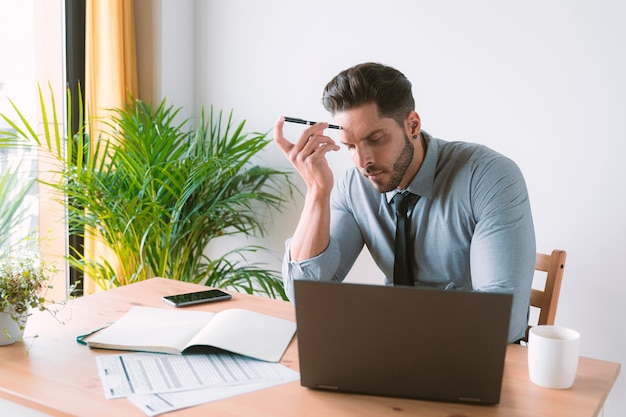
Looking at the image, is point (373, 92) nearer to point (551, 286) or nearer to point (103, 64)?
point (551, 286)

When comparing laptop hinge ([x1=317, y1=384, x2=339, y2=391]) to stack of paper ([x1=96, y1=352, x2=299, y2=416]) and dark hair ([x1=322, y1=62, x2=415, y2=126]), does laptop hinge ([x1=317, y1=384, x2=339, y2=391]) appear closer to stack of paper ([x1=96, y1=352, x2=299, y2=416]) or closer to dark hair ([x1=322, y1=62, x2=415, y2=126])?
stack of paper ([x1=96, y1=352, x2=299, y2=416])

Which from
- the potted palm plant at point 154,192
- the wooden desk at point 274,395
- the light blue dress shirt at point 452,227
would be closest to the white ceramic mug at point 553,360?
the wooden desk at point 274,395

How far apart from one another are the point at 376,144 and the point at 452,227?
32 cm

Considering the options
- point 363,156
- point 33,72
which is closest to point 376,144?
point 363,156

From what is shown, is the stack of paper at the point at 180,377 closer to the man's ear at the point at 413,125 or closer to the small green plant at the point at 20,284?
the small green plant at the point at 20,284

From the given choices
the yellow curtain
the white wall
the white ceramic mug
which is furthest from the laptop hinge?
the yellow curtain

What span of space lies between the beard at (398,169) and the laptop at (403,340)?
0.76 m

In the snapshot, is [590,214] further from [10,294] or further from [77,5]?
[77,5]

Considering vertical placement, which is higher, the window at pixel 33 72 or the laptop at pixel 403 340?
the window at pixel 33 72

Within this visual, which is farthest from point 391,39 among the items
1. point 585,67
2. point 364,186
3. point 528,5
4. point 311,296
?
point 311,296

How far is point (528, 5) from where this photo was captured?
2619 millimetres

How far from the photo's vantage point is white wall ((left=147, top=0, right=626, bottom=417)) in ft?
8.21

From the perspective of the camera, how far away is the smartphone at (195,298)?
180 centimetres

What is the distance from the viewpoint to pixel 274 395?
1.24m
